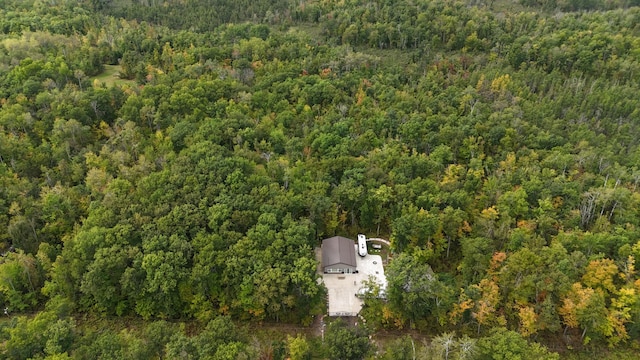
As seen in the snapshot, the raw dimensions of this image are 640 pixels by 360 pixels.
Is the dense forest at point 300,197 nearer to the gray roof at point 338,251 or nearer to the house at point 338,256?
the gray roof at point 338,251

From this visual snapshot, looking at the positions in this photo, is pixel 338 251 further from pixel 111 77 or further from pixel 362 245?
pixel 111 77

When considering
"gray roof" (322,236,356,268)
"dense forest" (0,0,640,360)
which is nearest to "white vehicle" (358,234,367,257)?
"gray roof" (322,236,356,268)

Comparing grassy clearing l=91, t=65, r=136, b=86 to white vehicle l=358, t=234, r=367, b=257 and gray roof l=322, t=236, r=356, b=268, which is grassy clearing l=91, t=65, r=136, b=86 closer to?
gray roof l=322, t=236, r=356, b=268

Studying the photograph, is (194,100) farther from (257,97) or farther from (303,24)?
(303,24)

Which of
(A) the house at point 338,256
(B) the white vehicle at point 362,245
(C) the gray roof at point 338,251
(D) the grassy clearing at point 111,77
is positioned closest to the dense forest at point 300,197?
(D) the grassy clearing at point 111,77

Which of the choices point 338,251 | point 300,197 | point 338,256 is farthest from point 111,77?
point 338,256

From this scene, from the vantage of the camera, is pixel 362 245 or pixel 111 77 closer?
pixel 362 245
